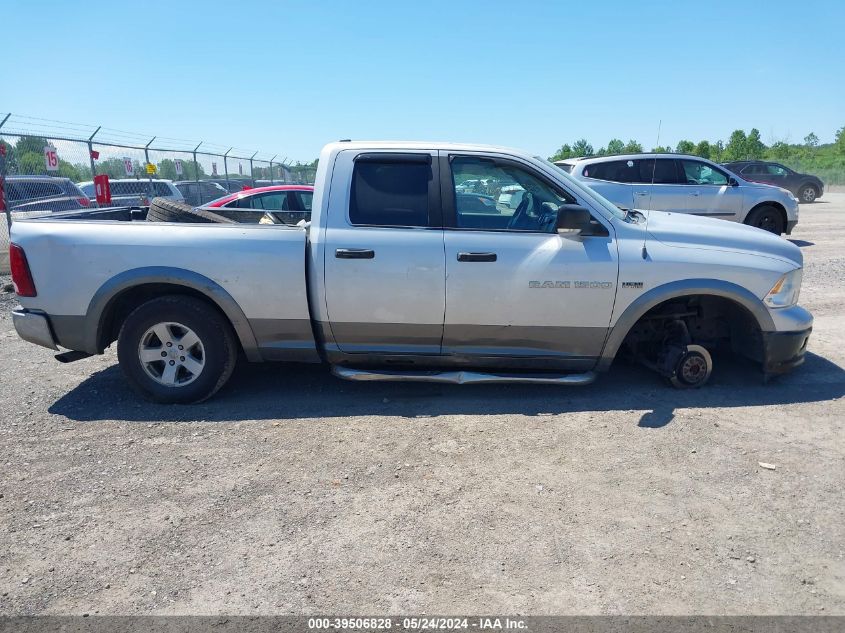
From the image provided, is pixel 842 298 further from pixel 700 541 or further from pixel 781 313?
pixel 700 541

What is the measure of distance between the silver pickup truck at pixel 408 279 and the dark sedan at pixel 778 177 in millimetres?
23612

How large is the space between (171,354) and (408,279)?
76.4 inches

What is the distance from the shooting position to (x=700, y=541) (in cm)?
Answer: 293

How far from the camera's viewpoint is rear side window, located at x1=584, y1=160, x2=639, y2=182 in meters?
11.7

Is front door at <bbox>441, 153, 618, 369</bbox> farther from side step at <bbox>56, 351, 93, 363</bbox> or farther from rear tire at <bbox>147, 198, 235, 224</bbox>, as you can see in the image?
side step at <bbox>56, 351, 93, 363</bbox>

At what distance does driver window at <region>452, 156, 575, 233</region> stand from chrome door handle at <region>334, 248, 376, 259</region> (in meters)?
0.72

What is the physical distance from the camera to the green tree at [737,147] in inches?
2248

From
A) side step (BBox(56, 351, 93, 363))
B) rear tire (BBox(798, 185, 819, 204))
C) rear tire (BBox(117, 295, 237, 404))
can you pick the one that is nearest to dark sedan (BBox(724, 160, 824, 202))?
rear tire (BBox(798, 185, 819, 204))

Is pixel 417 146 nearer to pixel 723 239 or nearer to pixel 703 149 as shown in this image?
pixel 723 239

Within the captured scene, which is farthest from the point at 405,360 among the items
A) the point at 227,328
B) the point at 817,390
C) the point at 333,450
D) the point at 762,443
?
the point at 817,390

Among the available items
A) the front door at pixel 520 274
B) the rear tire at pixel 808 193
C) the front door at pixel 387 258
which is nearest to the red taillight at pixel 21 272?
the front door at pixel 387 258

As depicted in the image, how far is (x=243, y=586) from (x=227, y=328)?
7.75ft

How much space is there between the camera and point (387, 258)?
14.3 ft

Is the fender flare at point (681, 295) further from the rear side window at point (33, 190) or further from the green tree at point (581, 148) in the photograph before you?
the green tree at point (581, 148)
